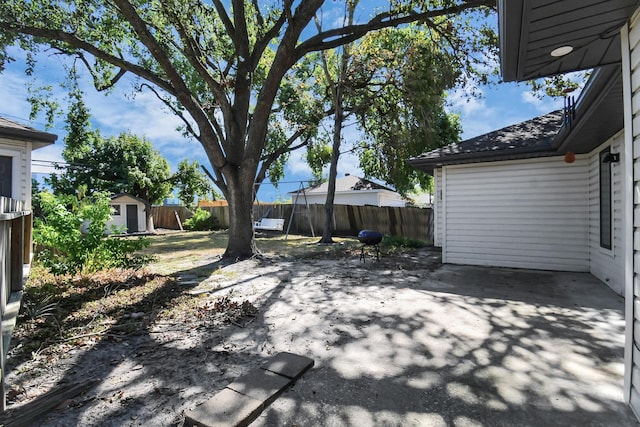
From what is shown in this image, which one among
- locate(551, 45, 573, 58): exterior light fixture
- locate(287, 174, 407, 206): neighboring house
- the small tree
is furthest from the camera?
locate(287, 174, 407, 206): neighboring house

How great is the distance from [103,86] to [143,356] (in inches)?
380

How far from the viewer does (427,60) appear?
9156 millimetres

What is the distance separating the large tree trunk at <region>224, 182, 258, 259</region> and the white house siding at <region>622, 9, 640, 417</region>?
258 inches

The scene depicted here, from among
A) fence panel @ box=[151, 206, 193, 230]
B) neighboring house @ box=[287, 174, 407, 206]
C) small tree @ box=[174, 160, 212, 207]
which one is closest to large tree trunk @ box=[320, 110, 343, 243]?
neighboring house @ box=[287, 174, 407, 206]

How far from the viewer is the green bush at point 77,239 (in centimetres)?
472

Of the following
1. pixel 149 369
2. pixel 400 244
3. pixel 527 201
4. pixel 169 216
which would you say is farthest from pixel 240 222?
pixel 169 216

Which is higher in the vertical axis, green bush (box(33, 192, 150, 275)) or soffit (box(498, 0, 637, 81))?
soffit (box(498, 0, 637, 81))

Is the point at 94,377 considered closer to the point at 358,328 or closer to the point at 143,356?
the point at 143,356

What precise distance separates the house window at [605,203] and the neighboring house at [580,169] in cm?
2

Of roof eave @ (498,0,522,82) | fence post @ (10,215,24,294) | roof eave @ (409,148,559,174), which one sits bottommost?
→ fence post @ (10,215,24,294)

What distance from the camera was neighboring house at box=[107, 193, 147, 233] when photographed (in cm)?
1664

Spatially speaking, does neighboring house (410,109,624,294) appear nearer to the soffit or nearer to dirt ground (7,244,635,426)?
dirt ground (7,244,635,426)

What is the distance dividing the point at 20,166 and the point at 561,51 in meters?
9.80

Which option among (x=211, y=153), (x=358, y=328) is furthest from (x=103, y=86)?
(x=358, y=328)
